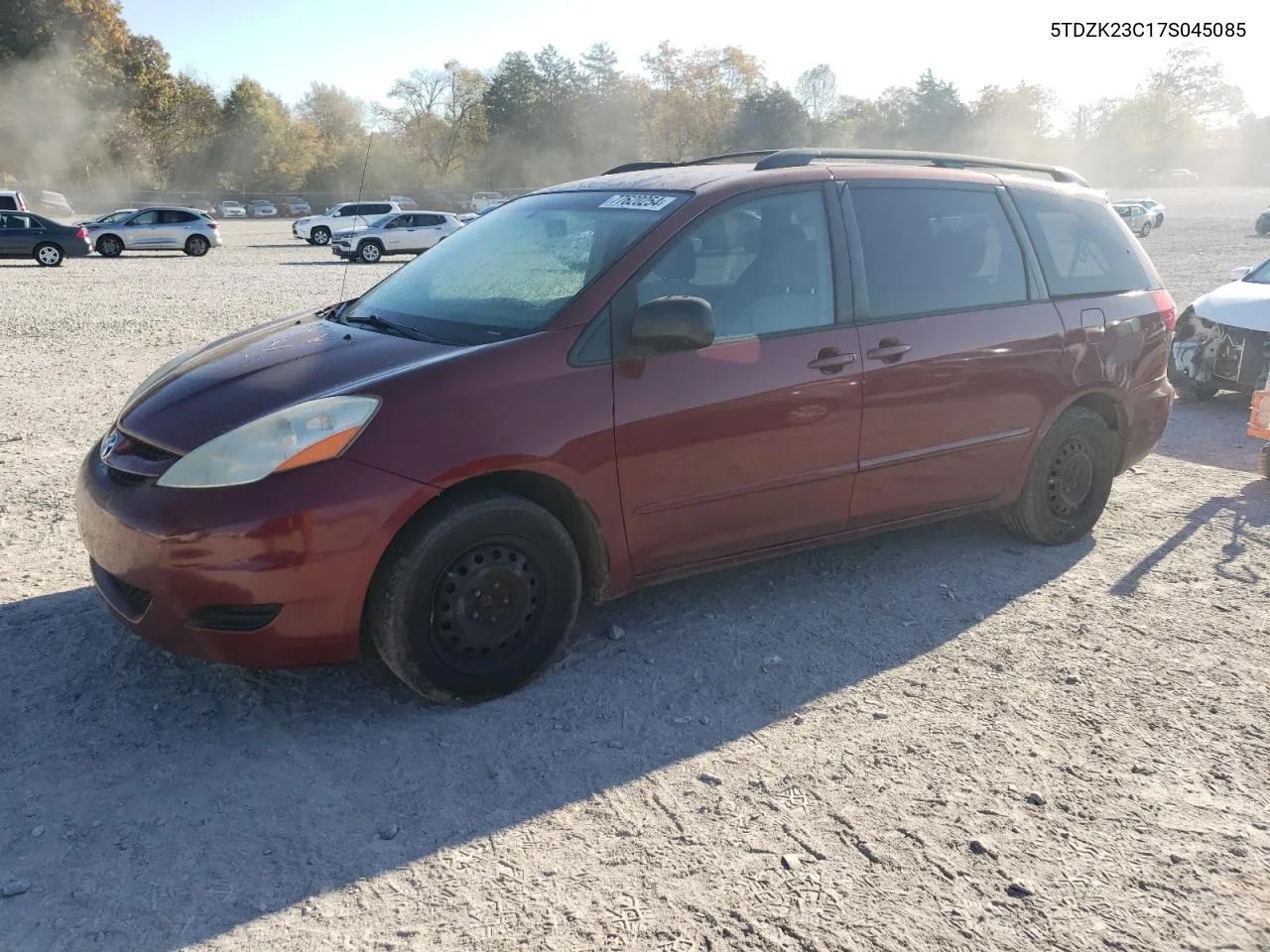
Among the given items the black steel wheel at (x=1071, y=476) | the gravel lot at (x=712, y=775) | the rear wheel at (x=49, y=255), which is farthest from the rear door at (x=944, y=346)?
the rear wheel at (x=49, y=255)

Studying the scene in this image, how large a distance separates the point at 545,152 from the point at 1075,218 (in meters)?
82.3

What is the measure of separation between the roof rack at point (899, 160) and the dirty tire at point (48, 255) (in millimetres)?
25789

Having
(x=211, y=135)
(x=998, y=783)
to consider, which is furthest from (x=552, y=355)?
(x=211, y=135)

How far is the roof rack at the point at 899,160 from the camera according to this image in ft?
14.1

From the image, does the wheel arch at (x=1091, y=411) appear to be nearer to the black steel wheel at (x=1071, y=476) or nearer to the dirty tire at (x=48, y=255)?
the black steel wheel at (x=1071, y=476)

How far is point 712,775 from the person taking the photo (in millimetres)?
3080

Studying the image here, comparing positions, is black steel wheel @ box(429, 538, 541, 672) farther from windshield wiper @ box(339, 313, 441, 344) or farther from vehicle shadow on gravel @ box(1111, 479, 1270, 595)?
vehicle shadow on gravel @ box(1111, 479, 1270, 595)

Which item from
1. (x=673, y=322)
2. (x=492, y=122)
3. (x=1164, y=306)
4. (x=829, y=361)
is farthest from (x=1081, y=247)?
(x=492, y=122)

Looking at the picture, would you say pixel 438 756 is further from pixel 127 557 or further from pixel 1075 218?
pixel 1075 218

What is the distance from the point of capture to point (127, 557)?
3215 millimetres

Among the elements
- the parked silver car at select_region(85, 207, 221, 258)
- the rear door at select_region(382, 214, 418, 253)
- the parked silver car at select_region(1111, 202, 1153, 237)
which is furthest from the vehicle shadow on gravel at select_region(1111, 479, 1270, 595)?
the parked silver car at select_region(1111, 202, 1153, 237)

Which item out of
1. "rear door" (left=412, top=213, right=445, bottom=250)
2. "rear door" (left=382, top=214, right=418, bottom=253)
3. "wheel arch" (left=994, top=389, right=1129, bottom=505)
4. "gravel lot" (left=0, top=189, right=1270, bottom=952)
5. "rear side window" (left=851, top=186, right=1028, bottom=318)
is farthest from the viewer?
"rear door" (left=412, top=213, right=445, bottom=250)

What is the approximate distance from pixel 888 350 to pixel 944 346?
33 centimetres

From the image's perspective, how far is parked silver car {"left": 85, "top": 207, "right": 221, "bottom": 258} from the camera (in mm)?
29016
